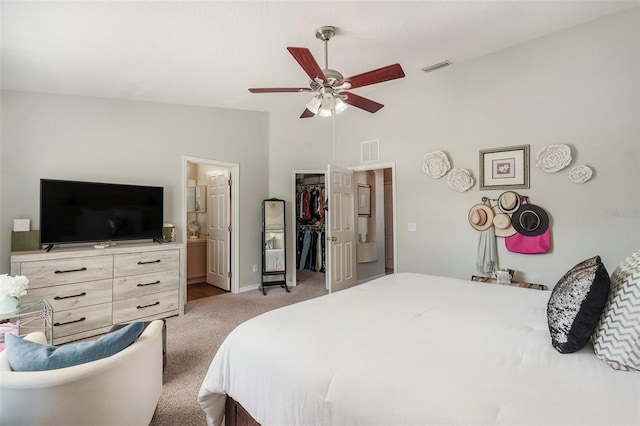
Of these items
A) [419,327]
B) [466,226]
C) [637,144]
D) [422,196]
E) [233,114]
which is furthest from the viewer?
[233,114]

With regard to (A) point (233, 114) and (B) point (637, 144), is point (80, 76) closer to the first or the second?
(A) point (233, 114)

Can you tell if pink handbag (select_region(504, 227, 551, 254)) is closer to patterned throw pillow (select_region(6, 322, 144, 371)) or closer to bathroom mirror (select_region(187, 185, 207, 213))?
patterned throw pillow (select_region(6, 322, 144, 371))

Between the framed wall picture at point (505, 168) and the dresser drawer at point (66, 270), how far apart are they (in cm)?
412

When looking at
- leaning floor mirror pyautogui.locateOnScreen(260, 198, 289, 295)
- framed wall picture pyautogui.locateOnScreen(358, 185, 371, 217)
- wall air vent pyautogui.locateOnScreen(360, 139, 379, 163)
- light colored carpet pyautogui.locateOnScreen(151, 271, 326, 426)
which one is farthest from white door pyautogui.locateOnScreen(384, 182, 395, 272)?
leaning floor mirror pyautogui.locateOnScreen(260, 198, 289, 295)

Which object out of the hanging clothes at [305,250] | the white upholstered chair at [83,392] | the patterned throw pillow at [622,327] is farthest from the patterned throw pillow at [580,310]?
the hanging clothes at [305,250]

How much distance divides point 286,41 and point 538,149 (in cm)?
265

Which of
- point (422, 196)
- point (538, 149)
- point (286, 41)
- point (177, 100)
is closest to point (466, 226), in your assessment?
point (422, 196)

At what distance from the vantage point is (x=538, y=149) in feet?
9.79

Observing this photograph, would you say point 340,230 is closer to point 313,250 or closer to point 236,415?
point 313,250

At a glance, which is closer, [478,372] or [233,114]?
[478,372]

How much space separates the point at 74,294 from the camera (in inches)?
114

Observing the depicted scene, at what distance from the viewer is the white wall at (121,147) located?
3.06 metres

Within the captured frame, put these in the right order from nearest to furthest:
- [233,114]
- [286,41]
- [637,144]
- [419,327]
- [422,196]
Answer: [419,327] → [637,144] → [286,41] → [422,196] → [233,114]

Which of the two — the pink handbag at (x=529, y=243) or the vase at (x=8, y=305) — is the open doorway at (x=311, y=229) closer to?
the pink handbag at (x=529, y=243)
